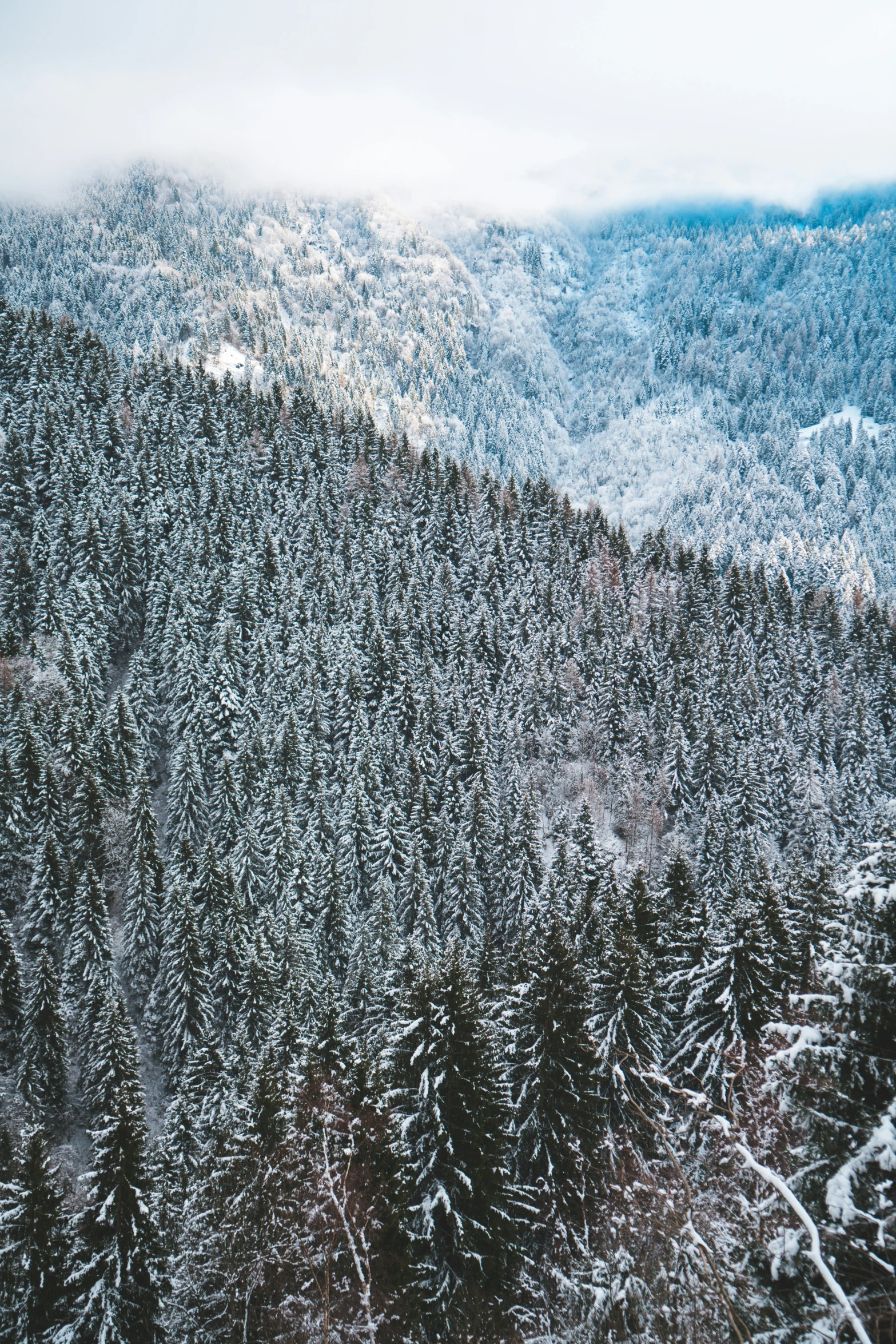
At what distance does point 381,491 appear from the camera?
10981cm

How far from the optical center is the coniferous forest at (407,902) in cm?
1089

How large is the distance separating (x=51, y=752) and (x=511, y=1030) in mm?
51690

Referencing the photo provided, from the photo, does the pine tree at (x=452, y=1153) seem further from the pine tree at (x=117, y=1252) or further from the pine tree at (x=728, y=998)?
the pine tree at (x=728, y=998)

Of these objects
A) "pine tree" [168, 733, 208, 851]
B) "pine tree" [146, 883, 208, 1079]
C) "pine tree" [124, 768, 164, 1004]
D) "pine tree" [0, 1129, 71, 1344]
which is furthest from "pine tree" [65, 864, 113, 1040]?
"pine tree" [0, 1129, 71, 1344]

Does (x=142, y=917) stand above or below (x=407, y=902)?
above

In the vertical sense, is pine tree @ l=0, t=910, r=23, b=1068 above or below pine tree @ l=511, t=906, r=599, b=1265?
below

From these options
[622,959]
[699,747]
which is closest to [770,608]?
[699,747]

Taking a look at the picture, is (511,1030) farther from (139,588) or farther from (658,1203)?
(139,588)

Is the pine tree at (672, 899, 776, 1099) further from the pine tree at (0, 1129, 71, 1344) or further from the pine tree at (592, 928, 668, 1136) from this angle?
the pine tree at (0, 1129, 71, 1344)

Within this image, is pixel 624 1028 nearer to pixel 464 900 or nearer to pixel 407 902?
pixel 407 902

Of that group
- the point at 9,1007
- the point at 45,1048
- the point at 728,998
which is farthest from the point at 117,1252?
the point at 9,1007

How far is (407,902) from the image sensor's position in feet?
194

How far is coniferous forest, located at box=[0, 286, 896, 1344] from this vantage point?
10.9 m

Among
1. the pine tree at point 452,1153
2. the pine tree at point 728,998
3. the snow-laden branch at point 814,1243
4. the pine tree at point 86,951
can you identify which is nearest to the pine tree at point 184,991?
the pine tree at point 86,951
